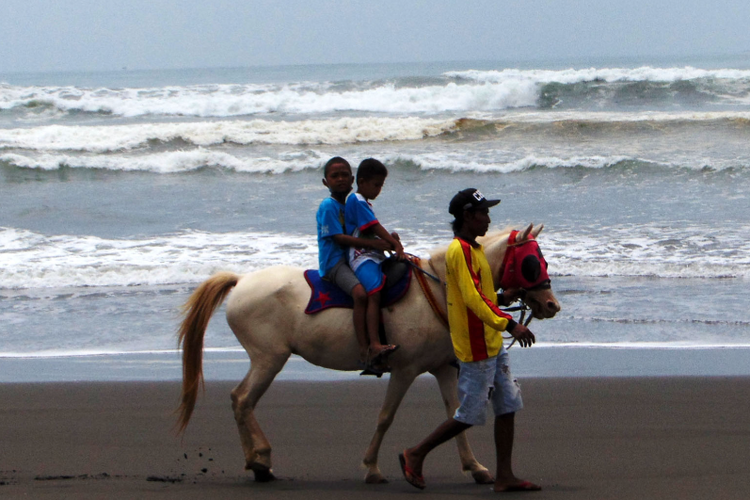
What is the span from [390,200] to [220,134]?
10.9 m

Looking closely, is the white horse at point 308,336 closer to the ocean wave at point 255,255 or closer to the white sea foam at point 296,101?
the ocean wave at point 255,255

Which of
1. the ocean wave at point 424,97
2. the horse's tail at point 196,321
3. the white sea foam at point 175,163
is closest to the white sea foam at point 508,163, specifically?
the white sea foam at point 175,163

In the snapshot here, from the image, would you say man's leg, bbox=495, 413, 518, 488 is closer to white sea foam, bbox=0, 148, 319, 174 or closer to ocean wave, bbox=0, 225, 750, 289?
ocean wave, bbox=0, 225, 750, 289

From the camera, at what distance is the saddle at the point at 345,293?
14.5 feet

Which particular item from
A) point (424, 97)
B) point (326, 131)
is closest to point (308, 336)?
point (326, 131)

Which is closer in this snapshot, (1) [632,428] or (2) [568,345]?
(1) [632,428]

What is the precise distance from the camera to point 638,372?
655 cm

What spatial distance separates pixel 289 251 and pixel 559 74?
29374 millimetres

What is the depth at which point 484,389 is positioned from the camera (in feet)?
13.1

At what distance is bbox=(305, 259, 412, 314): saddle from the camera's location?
174 inches

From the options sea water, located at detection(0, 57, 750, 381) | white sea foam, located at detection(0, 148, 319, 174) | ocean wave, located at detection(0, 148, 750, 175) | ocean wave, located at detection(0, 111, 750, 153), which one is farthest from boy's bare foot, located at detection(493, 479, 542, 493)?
ocean wave, located at detection(0, 111, 750, 153)

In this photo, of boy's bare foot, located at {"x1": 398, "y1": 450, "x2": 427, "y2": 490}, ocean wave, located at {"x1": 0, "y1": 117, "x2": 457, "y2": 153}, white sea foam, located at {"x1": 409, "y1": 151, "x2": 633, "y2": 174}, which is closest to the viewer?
boy's bare foot, located at {"x1": 398, "y1": 450, "x2": 427, "y2": 490}

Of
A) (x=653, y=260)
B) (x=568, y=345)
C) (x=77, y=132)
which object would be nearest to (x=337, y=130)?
(x=77, y=132)

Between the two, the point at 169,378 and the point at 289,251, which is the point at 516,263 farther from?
the point at 289,251
